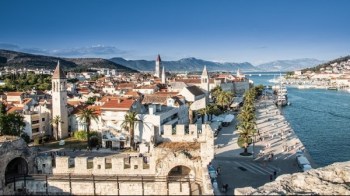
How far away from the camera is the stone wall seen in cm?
1475

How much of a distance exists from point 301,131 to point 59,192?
53.7 m

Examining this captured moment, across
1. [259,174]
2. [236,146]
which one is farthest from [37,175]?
[236,146]

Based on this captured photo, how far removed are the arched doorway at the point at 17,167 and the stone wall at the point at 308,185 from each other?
15932mm

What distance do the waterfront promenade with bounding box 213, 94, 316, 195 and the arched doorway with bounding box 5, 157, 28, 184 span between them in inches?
549

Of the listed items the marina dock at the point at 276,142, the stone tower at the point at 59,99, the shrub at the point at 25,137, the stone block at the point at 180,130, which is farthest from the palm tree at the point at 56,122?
the stone block at the point at 180,130

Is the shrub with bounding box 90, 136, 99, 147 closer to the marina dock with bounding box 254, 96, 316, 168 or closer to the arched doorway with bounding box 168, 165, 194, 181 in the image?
the marina dock with bounding box 254, 96, 316, 168

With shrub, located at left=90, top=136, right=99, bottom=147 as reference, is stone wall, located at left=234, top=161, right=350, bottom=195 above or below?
above

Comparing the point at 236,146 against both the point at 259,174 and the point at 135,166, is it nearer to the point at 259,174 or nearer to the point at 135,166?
the point at 259,174

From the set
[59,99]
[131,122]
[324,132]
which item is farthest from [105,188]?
[324,132]

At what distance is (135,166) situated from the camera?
24.5 m

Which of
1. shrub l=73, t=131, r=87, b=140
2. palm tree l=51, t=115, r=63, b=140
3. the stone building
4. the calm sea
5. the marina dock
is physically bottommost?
the calm sea

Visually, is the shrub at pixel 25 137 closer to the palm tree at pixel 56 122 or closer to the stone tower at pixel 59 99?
the palm tree at pixel 56 122

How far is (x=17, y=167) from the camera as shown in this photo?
26.0 m

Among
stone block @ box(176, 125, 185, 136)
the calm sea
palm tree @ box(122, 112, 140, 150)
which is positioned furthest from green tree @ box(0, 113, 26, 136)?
the calm sea
